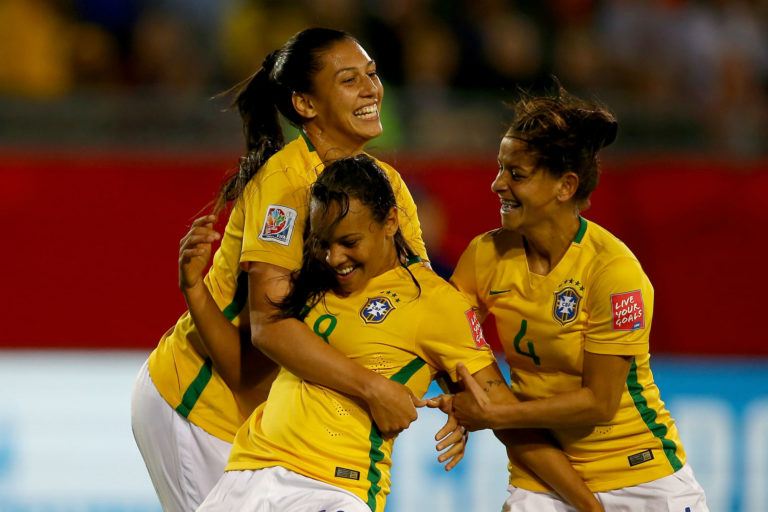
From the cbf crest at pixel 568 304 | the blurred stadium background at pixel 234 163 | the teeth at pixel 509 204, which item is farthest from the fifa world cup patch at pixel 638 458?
the blurred stadium background at pixel 234 163

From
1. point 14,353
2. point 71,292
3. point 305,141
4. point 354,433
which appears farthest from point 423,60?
point 354,433

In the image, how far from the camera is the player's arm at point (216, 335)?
313 cm

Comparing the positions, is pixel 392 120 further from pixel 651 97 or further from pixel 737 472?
pixel 737 472

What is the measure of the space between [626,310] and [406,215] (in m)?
0.67

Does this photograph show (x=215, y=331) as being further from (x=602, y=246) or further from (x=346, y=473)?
(x=602, y=246)

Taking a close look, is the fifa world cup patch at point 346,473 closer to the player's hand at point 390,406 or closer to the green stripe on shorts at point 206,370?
Answer: the player's hand at point 390,406

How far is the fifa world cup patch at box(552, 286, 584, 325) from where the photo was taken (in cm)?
304

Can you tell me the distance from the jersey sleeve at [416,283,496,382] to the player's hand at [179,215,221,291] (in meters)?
0.67

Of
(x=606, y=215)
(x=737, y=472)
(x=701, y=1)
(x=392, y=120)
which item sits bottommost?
(x=737, y=472)

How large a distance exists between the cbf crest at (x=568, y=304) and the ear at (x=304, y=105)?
90cm

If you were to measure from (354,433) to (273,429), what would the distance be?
0.21m

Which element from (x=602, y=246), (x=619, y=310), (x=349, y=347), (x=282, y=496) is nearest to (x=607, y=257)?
(x=602, y=246)

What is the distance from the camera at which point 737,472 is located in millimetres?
5113

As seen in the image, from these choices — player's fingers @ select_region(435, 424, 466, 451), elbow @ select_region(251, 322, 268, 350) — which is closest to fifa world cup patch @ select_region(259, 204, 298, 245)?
elbow @ select_region(251, 322, 268, 350)
